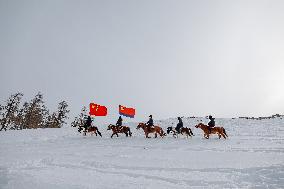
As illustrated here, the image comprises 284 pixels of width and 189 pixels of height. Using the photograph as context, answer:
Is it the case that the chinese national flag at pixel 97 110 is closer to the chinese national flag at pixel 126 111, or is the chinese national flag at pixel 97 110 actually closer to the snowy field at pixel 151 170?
the chinese national flag at pixel 126 111

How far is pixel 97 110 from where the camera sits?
37375 millimetres

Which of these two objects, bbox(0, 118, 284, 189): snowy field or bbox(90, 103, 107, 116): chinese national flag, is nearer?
bbox(0, 118, 284, 189): snowy field

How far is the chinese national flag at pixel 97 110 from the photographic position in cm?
3683

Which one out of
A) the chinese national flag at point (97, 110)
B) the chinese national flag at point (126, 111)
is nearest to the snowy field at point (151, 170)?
the chinese national flag at point (126, 111)

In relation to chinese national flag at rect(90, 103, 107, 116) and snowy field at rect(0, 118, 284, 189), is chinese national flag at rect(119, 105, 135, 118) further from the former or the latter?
snowy field at rect(0, 118, 284, 189)

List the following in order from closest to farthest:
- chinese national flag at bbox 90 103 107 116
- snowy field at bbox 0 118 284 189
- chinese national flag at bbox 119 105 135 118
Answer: snowy field at bbox 0 118 284 189
chinese national flag at bbox 119 105 135 118
chinese national flag at bbox 90 103 107 116

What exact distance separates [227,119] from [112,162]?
79.8 ft

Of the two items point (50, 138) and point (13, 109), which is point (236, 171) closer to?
point (50, 138)

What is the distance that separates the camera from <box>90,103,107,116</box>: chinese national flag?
3683 centimetres

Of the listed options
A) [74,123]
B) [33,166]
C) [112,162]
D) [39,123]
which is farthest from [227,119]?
[39,123]

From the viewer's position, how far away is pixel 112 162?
14.1 meters

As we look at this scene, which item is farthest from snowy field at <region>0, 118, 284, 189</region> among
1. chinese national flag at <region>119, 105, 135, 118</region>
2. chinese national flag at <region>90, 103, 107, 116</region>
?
chinese national flag at <region>90, 103, 107, 116</region>

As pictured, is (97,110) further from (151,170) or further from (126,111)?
(151,170)

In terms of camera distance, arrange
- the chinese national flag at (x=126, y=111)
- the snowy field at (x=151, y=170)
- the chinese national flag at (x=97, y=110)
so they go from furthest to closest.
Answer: the chinese national flag at (x=97, y=110)
the chinese national flag at (x=126, y=111)
the snowy field at (x=151, y=170)
